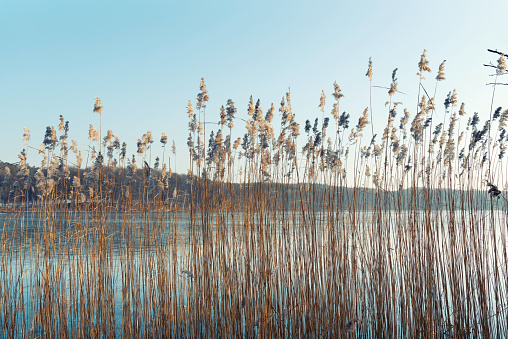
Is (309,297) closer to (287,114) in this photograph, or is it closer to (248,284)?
(248,284)

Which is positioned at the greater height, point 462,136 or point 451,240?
point 462,136

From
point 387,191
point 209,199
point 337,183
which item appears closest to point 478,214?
point 387,191

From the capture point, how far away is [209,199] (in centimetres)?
239

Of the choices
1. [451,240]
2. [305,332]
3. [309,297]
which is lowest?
[305,332]

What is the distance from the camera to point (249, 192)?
8.05ft

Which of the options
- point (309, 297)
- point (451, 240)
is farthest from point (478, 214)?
point (309, 297)

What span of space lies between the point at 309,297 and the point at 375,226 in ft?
2.28

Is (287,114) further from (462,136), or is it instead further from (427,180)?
(462,136)

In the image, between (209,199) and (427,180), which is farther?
(427,180)

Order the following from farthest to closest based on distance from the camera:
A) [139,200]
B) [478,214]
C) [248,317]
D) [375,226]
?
1. [478,214]
2. [139,200]
3. [375,226]
4. [248,317]

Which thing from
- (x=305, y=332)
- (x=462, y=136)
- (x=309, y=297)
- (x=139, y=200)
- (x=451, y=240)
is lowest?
(x=305, y=332)

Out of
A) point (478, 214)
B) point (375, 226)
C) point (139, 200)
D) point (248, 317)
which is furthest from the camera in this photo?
point (478, 214)

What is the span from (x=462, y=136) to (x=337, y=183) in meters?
1.39

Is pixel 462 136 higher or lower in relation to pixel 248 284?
higher
